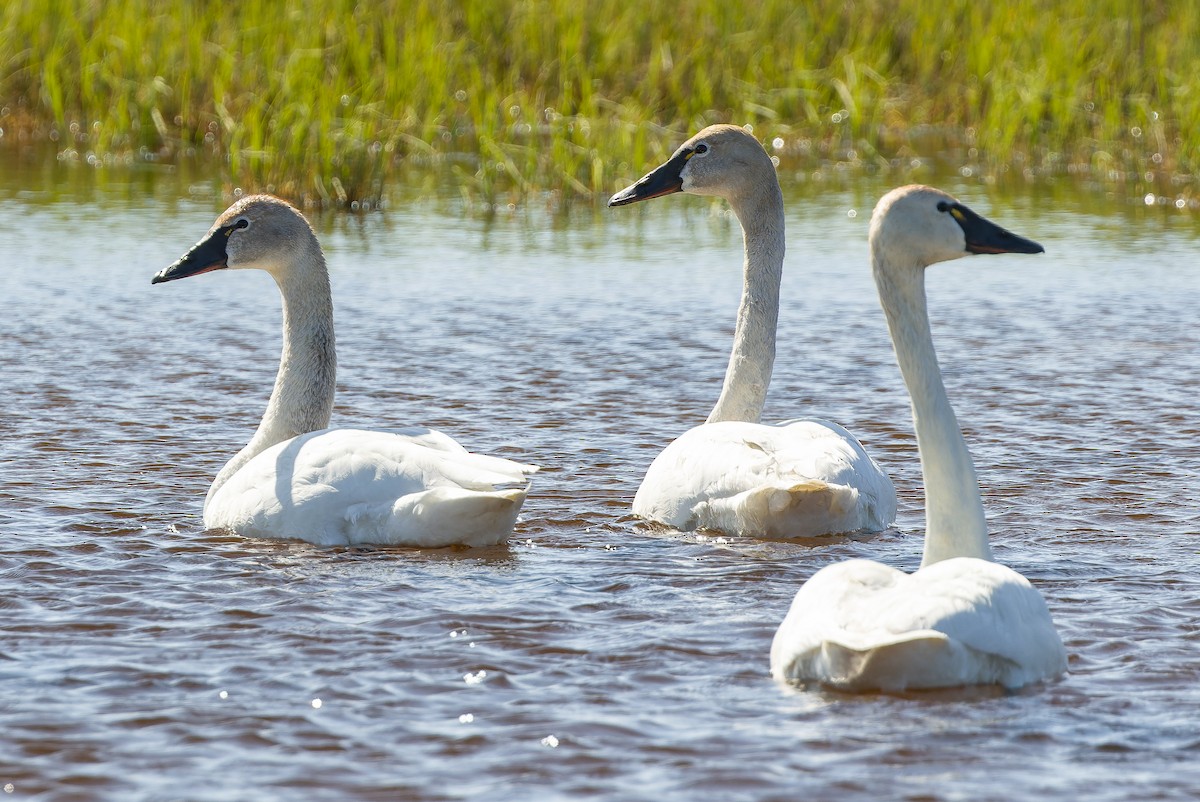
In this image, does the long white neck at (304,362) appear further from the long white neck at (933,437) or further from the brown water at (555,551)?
the long white neck at (933,437)

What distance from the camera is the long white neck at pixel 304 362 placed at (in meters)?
7.20

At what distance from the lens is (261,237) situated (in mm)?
7301

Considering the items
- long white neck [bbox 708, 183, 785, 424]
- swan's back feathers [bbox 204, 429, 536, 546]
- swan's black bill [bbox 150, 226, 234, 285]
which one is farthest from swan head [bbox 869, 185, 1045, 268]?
swan's black bill [bbox 150, 226, 234, 285]

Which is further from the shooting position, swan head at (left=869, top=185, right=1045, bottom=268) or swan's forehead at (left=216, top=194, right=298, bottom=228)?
swan's forehead at (left=216, top=194, right=298, bottom=228)

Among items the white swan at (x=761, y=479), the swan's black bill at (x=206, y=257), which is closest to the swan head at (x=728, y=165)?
the white swan at (x=761, y=479)

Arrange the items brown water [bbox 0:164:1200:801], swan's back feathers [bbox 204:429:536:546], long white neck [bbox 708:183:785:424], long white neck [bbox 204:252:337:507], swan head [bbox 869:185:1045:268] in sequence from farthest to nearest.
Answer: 1. long white neck [bbox 708:183:785:424]
2. long white neck [bbox 204:252:337:507]
3. swan's back feathers [bbox 204:429:536:546]
4. swan head [bbox 869:185:1045:268]
5. brown water [bbox 0:164:1200:801]

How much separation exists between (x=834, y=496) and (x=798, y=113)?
40.9ft

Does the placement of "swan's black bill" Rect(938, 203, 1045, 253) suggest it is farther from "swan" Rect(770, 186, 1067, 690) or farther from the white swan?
the white swan

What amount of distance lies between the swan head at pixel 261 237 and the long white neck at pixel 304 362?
0.05 meters

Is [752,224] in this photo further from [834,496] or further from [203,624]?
[203,624]

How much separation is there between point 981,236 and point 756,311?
2.37 metres

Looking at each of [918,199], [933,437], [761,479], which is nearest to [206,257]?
[761,479]

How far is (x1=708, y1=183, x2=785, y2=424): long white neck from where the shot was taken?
295 inches

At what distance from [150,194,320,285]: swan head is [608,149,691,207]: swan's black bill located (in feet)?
4.97
